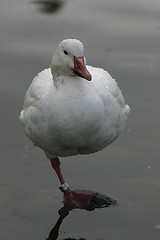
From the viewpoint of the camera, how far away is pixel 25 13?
1054cm

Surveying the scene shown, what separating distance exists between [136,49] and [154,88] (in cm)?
120

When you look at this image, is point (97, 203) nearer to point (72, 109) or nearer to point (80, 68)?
point (72, 109)

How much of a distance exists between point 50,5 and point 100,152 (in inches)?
164

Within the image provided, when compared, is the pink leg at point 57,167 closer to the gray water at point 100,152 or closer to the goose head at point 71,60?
the gray water at point 100,152

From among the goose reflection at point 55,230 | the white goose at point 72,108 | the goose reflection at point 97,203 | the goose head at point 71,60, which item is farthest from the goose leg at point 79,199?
the goose head at point 71,60

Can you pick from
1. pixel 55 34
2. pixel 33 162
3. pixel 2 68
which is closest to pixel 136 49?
pixel 55 34

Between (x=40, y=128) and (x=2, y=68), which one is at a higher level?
(x=2, y=68)

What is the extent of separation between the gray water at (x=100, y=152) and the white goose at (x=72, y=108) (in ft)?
2.05

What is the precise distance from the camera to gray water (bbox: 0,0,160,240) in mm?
Result: 6277

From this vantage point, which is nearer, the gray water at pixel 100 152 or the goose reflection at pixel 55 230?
the goose reflection at pixel 55 230

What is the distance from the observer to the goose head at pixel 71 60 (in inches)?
224

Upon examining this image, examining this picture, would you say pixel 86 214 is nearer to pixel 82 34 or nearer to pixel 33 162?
pixel 33 162

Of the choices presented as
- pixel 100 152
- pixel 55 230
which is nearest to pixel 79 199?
pixel 55 230

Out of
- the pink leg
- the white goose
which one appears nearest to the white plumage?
the white goose
